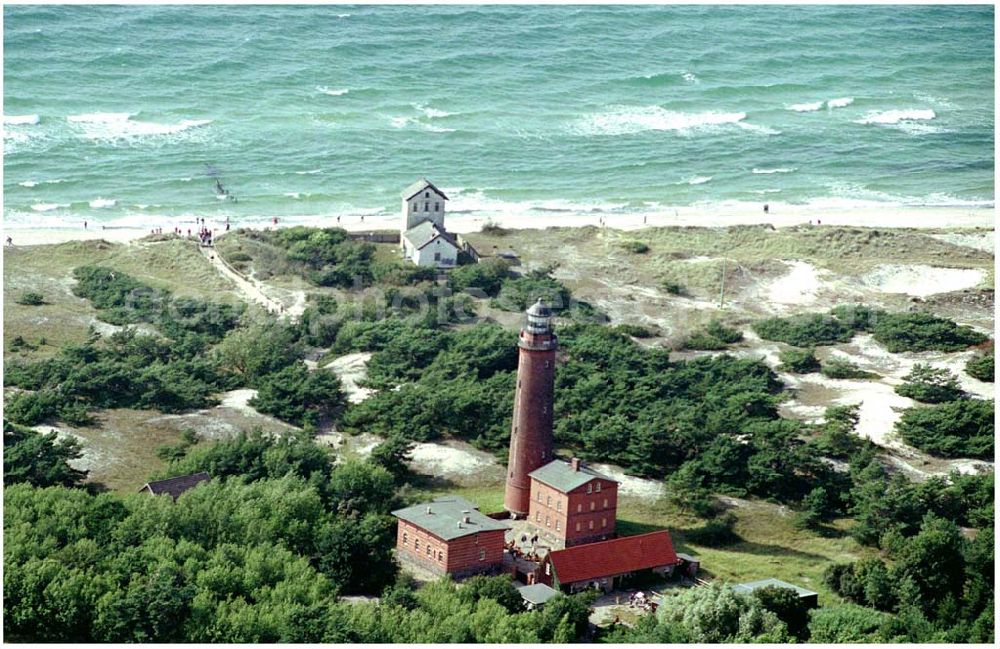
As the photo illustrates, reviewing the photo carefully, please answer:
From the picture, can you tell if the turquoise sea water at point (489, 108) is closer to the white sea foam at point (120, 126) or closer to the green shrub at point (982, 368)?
the white sea foam at point (120, 126)

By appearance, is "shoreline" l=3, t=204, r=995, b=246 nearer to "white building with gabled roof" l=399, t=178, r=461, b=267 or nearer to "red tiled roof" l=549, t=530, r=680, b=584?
"white building with gabled roof" l=399, t=178, r=461, b=267

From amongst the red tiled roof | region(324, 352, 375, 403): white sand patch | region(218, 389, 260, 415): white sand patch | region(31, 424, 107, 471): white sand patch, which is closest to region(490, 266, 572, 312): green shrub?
region(324, 352, 375, 403): white sand patch

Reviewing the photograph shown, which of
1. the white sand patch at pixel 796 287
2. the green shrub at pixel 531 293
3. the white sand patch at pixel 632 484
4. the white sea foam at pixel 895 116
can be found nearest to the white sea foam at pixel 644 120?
the white sea foam at pixel 895 116

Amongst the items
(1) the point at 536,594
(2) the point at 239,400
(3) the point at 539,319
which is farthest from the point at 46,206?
(1) the point at 536,594

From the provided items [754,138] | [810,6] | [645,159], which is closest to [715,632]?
[645,159]

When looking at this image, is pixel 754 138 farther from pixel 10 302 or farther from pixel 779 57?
pixel 10 302
